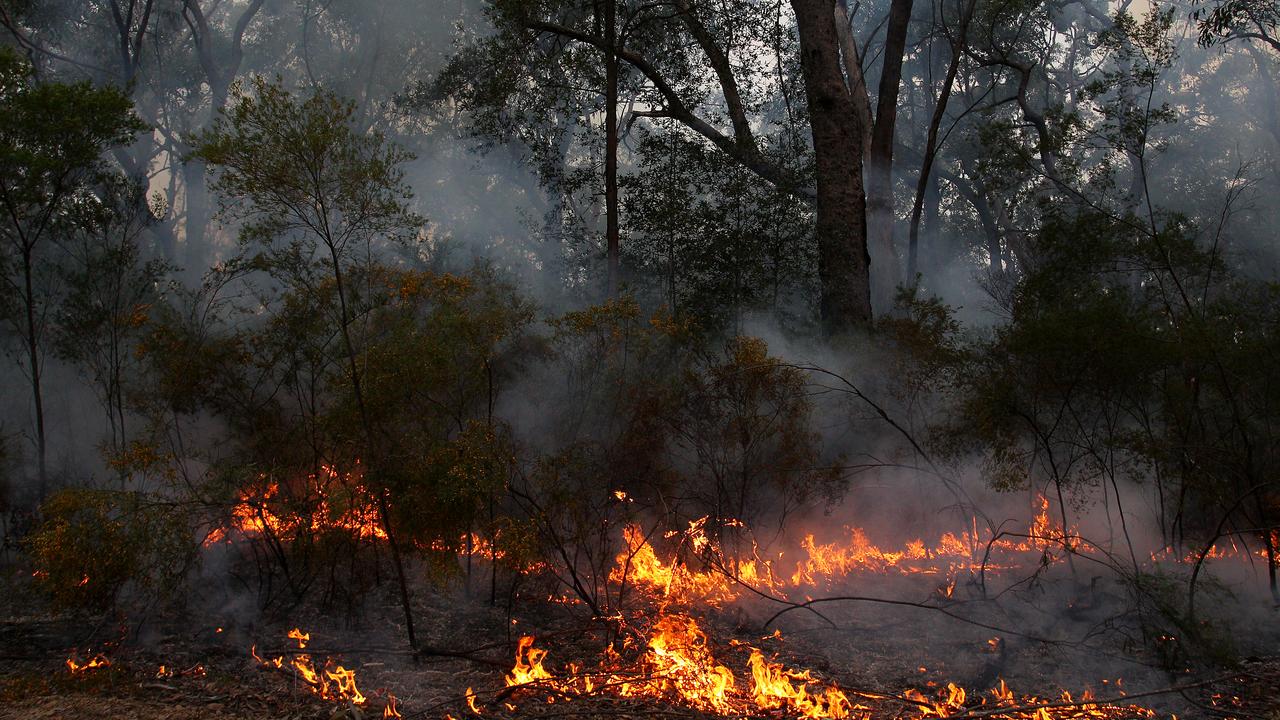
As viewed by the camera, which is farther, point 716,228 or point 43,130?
point 716,228

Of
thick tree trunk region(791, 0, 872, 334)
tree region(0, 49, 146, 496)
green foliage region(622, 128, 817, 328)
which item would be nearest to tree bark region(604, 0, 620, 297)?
green foliage region(622, 128, 817, 328)

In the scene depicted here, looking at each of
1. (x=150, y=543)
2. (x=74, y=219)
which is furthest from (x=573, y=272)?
(x=150, y=543)

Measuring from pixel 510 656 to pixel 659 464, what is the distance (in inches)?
95.2

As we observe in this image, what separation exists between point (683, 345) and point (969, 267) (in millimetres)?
20274

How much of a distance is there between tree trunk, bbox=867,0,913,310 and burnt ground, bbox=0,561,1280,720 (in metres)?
5.66

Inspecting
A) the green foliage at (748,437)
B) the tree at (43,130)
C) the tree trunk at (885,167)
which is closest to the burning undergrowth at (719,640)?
the green foliage at (748,437)

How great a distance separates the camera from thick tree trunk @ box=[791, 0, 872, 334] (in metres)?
10.6

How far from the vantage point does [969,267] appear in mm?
26625

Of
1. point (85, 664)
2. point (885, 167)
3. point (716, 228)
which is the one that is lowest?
point (85, 664)

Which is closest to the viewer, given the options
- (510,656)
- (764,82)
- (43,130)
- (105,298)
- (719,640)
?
(510,656)

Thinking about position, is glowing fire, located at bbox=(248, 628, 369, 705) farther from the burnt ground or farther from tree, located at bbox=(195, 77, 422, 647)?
tree, located at bbox=(195, 77, 422, 647)

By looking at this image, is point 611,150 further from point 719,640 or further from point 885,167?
point 719,640

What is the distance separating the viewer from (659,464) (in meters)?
8.25

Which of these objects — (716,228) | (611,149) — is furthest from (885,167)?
(611,149)
